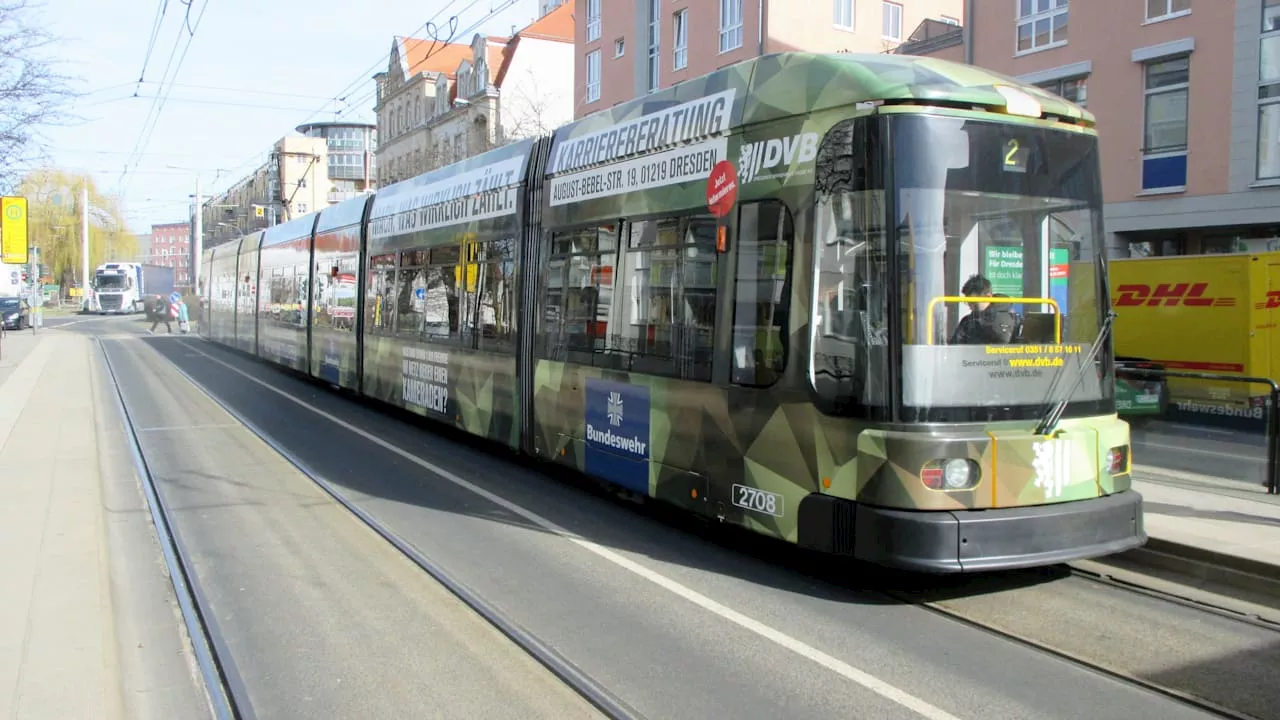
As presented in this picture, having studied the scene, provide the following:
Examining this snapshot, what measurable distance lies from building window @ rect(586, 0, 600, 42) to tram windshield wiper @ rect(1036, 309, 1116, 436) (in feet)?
124

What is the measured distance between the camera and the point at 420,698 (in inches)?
181

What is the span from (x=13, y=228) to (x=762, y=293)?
19074mm

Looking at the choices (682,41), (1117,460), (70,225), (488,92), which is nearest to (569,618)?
(1117,460)

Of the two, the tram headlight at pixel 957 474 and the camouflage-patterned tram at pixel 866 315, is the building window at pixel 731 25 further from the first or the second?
the tram headlight at pixel 957 474

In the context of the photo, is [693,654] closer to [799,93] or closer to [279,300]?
[799,93]

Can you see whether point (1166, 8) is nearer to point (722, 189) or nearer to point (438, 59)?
point (722, 189)

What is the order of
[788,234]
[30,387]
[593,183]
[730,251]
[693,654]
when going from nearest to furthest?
[693,654] < [788,234] < [730,251] < [593,183] < [30,387]

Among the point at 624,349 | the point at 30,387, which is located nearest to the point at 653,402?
the point at 624,349

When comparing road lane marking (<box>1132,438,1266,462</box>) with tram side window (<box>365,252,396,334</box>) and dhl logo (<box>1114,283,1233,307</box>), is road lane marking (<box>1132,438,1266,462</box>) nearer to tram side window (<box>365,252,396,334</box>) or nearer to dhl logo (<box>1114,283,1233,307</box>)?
dhl logo (<box>1114,283,1233,307</box>)

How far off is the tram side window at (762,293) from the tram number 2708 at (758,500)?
2.31ft

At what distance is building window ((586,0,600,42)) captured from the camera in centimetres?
4172

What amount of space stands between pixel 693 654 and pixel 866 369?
1910 millimetres

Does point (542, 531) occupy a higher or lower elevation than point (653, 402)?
lower

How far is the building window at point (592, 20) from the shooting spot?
41.7 meters
